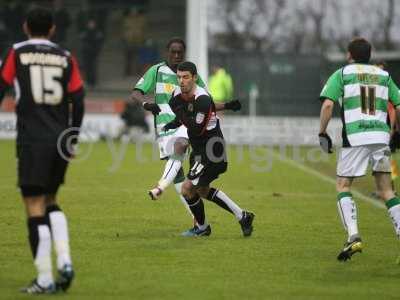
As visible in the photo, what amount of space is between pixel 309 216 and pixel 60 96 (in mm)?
6821

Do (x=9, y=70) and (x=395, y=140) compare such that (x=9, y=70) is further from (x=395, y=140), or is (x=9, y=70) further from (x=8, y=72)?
(x=395, y=140)

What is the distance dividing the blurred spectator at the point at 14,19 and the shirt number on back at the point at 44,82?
2852 cm

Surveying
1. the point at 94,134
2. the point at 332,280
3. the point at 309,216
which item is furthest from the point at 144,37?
the point at 332,280

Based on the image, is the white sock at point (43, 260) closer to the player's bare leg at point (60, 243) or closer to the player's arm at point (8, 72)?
the player's bare leg at point (60, 243)

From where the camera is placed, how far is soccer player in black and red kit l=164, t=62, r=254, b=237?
1160cm

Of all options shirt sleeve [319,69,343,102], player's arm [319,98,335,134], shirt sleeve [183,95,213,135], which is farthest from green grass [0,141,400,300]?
shirt sleeve [319,69,343,102]

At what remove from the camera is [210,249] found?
36.8 ft

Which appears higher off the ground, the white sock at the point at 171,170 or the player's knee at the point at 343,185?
the player's knee at the point at 343,185

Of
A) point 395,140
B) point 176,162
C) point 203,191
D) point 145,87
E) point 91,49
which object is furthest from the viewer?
point 91,49

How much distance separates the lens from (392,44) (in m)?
44.3

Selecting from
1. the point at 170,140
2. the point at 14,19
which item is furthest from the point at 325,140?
the point at 14,19

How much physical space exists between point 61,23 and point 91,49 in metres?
1.56

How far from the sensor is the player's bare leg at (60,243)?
8.45 metres

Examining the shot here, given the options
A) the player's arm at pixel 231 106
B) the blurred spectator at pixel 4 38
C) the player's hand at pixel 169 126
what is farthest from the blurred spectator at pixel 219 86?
the player's arm at pixel 231 106
